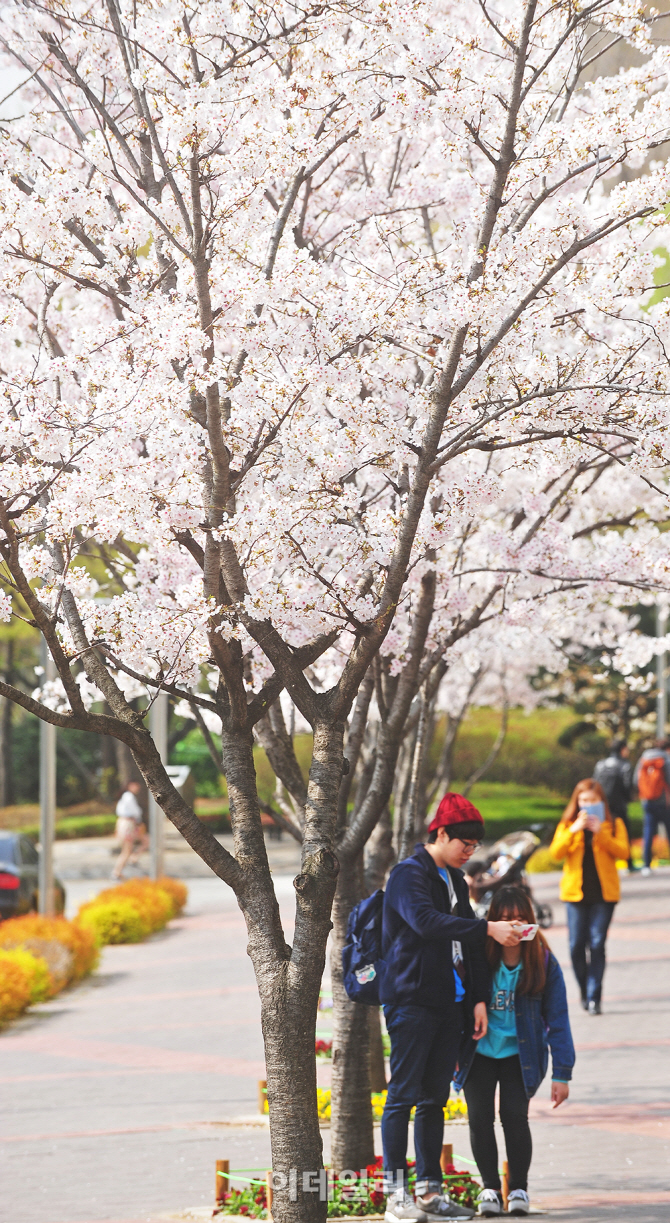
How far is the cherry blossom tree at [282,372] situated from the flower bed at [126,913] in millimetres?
10719

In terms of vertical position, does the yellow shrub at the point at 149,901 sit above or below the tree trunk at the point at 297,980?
below

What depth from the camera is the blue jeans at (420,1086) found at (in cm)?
518

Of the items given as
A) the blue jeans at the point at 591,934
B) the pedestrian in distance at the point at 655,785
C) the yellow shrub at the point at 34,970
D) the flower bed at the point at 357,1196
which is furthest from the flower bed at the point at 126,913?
the flower bed at the point at 357,1196

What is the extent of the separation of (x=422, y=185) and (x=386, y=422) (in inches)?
96.9

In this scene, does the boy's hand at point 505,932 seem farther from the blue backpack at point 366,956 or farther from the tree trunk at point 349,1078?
the tree trunk at point 349,1078

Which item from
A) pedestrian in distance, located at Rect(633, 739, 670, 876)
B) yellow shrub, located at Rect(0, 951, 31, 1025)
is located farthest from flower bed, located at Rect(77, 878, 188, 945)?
pedestrian in distance, located at Rect(633, 739, 670, 876)

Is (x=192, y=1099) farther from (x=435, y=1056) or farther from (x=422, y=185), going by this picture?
(x=422, y=185)

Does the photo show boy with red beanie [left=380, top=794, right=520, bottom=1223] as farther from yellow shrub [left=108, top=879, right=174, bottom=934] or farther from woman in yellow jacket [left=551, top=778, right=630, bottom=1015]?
yellow shrub [left=108, top=879, right=174, bottom=934]

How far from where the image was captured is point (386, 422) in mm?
5020

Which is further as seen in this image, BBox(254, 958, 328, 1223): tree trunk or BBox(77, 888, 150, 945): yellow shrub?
BBox(77, 888, 150, 945): yellow shrub

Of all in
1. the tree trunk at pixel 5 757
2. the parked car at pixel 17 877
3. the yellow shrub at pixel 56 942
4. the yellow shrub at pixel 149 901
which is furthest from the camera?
the tree trunk at pixel 5 757

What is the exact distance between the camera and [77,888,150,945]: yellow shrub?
1591 cm

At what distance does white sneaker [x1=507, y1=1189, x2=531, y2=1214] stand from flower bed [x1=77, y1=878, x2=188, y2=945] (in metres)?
10.2

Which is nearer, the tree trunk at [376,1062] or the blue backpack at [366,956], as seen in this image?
the blue backpack at [366,956]
